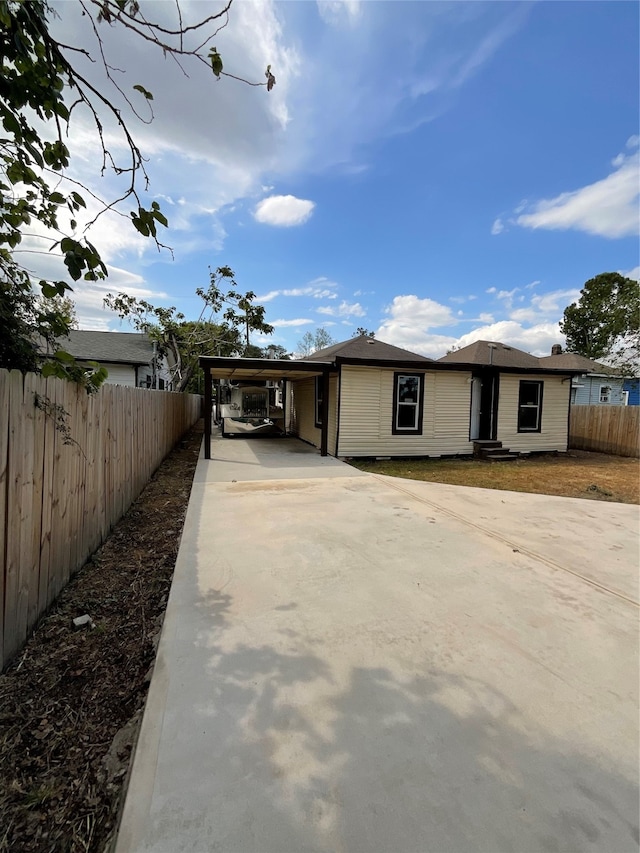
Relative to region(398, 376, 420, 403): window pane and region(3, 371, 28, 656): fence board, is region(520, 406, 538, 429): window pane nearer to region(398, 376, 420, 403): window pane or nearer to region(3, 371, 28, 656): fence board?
region(398, 376, 420, 403): window pane

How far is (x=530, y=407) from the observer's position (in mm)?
11688

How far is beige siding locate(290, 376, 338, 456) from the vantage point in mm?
10547

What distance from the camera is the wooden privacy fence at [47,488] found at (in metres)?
2.15

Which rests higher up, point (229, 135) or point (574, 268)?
point (574, 268)

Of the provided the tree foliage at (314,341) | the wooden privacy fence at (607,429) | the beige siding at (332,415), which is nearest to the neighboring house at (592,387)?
the wooden privacy fence at (607,429)

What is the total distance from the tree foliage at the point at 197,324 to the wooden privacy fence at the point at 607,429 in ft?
53.4

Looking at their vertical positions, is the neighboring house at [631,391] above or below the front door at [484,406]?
above

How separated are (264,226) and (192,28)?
35.2ft

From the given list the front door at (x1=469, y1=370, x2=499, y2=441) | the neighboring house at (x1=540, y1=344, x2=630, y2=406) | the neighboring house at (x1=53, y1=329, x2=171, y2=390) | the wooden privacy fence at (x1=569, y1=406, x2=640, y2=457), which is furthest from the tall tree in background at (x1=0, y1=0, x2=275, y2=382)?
the neighboring house at (x1=540, y1=344, x2=630, y2=406)

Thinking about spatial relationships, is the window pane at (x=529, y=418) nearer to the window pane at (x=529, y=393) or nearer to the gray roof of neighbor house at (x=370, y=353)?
the window pane at (x=529, y=393)

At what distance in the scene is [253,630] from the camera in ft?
8.47

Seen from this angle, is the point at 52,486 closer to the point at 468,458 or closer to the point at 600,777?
the point at 600,777

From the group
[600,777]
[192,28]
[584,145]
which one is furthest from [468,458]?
[192,28]

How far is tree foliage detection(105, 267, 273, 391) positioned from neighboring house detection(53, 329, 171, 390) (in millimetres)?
838
